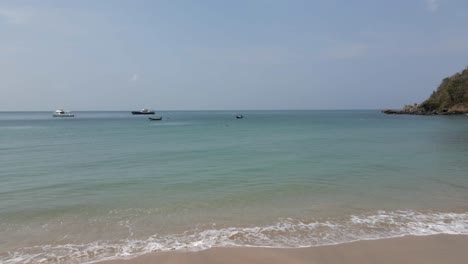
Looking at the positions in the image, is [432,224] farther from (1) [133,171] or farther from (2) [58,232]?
(1) [133,171]

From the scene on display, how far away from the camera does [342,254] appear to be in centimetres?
677

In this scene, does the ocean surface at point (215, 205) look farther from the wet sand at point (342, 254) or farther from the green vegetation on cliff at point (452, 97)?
the green vegetation on cliff at point (452, 97)

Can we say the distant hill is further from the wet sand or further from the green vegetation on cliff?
the wet sand

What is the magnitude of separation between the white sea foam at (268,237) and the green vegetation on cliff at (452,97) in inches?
4534

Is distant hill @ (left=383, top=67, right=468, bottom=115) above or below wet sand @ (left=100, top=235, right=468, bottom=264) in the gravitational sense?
above

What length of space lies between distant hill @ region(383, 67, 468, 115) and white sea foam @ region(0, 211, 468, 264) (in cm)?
11469

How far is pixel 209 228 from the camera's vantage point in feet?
27.5

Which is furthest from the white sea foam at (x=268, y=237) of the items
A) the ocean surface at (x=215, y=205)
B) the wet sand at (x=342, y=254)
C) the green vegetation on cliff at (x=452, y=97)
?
the green vegetation on cliff at (x=452, y=97)

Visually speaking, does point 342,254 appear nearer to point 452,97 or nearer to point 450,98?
point 452,97

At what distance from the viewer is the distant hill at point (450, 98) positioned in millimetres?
104875

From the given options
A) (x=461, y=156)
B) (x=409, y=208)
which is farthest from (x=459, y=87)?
(x=409, y=208)

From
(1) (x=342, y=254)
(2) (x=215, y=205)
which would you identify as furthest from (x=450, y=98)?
(1) (x=342, y=254)

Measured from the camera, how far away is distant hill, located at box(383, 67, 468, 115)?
105 meters

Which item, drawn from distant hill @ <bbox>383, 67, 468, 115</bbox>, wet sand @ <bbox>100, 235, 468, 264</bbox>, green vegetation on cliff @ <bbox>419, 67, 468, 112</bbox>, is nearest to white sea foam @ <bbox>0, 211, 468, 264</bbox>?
wet sand @ <bbox>100, 235, 468, 264</bbox>
